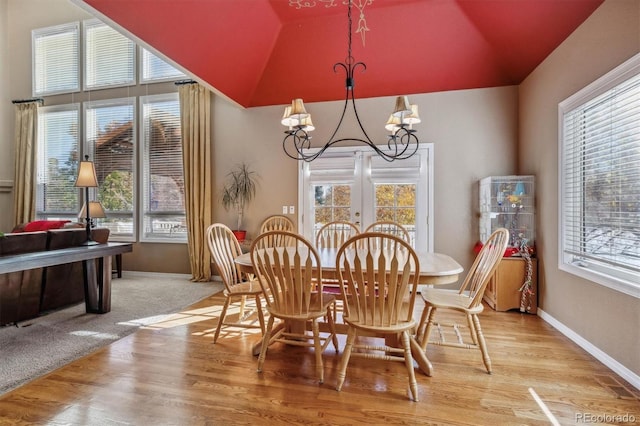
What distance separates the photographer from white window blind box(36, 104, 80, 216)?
18.1ft

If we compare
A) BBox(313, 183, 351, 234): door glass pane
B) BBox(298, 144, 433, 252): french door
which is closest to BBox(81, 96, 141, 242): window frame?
BBox(298, 144, 433, 252): french door

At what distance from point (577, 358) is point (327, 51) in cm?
402

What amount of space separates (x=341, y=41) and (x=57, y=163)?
5.71m

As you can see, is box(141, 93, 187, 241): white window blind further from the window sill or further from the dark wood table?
the window sill

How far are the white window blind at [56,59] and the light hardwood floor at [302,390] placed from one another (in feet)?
18.4

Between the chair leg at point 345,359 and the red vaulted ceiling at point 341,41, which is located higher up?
the red vaulted ceiling at point 341,41

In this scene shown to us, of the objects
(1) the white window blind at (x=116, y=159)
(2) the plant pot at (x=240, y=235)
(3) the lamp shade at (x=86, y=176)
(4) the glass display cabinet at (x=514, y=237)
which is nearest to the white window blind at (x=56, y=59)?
(1) the white window blind at (x=116, y=159)

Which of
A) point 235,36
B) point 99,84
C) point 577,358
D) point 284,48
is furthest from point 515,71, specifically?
point 99,84

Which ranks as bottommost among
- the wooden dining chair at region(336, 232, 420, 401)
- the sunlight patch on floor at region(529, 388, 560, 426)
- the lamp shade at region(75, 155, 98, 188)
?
the sunlight patch on floor at region(529, 388, 560, 426)

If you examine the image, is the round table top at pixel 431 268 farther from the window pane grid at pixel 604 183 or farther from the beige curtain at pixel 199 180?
the beige curtain at pixel 199 180

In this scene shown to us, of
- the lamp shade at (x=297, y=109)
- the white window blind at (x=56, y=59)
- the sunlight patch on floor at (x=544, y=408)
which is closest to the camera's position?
the sunlight patch on floor at (x=544, y=408)

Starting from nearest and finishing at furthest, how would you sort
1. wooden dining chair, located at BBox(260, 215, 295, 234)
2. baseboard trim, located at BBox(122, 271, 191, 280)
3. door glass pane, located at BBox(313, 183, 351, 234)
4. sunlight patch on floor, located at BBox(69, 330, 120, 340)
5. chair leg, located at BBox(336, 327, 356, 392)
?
chair leg, located at BBox(336, 327, 356, 392) < sunlight patch on floor, located at BBox(69, 330, 120, 340) < door glass pane, located at BBox(313, 183, 351, 234) < wooden dining chair, located at BBox(260, 215, 295, 234) < baseboard trim, located at BBox(122, 271, 191, 280)

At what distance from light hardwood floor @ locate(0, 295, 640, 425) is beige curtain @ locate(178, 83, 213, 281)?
7.38 feet

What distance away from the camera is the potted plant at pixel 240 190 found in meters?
4.61
